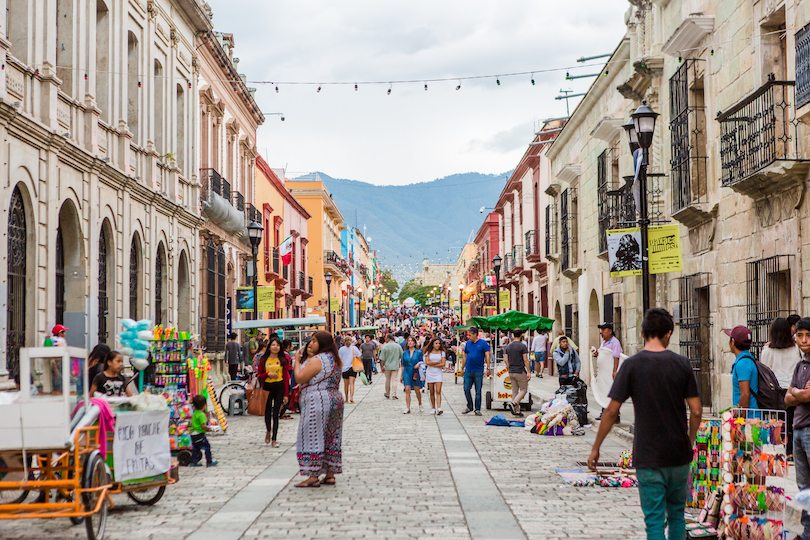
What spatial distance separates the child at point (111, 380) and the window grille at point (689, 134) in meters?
10.2

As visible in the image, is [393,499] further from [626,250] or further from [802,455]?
[626,250]

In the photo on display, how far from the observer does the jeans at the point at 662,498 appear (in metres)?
5.37

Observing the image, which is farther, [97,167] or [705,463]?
[97,167]

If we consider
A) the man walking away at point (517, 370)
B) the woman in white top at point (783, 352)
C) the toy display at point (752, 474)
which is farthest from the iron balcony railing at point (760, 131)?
the man walking away at point (517, 370)

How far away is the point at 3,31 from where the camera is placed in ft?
42.7

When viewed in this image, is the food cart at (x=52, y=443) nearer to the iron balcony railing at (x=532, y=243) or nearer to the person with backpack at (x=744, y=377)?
the person with backpack at (x=744, y=377)

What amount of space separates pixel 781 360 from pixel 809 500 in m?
4.86

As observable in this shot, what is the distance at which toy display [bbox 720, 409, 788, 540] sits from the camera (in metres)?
6.43

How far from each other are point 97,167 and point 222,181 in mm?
12630

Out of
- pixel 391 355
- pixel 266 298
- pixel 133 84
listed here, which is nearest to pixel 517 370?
pixel 391 355

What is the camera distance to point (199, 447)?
11.0m

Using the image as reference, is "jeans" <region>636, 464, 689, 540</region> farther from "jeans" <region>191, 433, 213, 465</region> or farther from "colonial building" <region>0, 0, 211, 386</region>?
"colonial building" <region>0, 0, 211, 386</region>

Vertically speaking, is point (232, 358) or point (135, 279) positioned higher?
point (135, 279)

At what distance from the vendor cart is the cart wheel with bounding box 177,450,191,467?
3.76m
